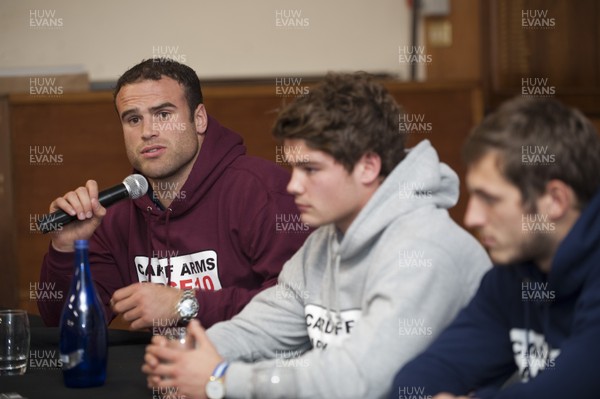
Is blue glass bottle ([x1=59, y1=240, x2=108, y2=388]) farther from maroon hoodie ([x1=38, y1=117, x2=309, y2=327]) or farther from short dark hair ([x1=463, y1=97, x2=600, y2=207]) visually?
short dark hair ([x1=463, y1=97, x2=600, y2=207])

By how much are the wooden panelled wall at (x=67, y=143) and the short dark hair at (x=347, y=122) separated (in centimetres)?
267

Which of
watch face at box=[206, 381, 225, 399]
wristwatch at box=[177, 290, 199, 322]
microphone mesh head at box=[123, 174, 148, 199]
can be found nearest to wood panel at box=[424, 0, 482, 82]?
microphone mesh head at box=[123, 174, 148, 199]

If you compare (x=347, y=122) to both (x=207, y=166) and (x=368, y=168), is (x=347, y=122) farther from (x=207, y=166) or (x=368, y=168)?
(x=207, y=166)

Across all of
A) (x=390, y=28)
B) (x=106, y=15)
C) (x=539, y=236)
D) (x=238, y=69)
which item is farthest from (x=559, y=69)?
(x=539, y=236)

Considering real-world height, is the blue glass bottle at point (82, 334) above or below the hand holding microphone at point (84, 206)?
below

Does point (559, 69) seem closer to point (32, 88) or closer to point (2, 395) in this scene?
point (32, 88)

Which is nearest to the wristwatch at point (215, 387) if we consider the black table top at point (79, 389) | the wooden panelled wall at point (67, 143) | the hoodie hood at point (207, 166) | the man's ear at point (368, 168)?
the black table top at point (79, 389)

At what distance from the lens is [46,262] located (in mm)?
2539

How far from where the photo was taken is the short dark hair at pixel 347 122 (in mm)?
1771

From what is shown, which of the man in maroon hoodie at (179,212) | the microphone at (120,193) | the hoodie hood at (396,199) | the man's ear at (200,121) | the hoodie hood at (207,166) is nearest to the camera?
the hoodie hood at (396,199)

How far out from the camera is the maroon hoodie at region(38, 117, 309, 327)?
7.97 ft

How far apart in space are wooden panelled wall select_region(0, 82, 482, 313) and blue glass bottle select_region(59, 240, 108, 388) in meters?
2.65

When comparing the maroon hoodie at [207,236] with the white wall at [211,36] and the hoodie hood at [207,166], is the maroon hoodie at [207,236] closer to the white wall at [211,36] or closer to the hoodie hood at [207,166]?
the hoodie hood at [207,166]

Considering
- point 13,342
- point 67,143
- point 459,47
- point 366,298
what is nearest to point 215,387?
point 366,298
